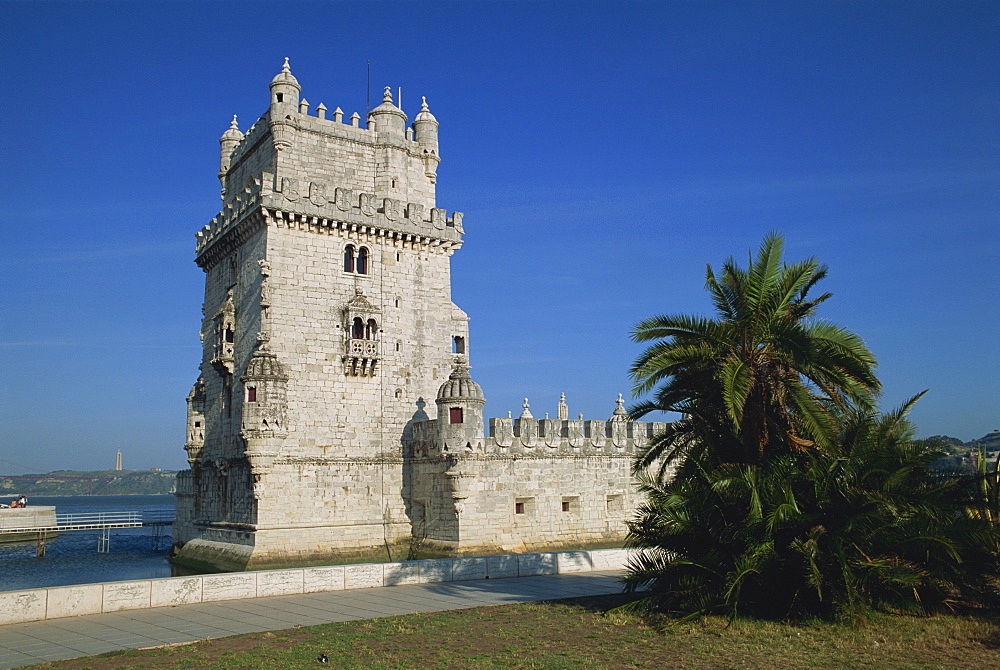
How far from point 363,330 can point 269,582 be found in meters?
12.0

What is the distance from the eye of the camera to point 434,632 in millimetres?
13141

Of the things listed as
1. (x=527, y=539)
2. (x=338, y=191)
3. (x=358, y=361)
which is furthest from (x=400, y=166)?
(x=527, y=539)

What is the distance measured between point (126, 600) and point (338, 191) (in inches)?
637

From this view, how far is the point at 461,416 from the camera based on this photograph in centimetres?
2559

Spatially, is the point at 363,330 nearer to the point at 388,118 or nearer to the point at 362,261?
the point at 362,261

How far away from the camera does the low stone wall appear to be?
14.1 m

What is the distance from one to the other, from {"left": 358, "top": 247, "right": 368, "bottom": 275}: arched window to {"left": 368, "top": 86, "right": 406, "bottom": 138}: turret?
4646mm

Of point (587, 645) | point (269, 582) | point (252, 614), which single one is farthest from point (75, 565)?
point (587, 645)

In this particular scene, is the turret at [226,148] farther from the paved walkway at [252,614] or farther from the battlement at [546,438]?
the paved walkway at [252,614]

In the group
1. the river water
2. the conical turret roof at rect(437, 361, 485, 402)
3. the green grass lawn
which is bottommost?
the river water

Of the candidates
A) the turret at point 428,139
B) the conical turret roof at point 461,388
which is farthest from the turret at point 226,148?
the conical turret roof at point 461,388

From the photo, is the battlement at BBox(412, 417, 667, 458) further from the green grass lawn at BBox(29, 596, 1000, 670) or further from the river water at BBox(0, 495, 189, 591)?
the green grass lawn at BBox(29, 596, 1000, 670)

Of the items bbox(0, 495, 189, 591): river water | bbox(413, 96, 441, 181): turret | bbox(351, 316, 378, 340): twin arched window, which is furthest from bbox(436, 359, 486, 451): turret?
bbox(0, 495, 189, 591): river water

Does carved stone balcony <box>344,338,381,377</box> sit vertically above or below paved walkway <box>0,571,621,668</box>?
above
